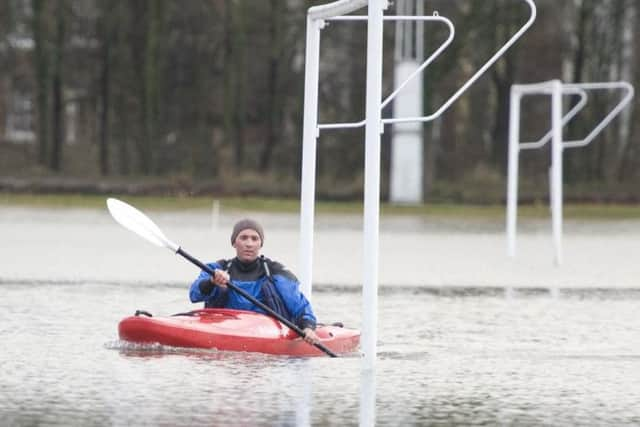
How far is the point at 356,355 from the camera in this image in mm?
15547

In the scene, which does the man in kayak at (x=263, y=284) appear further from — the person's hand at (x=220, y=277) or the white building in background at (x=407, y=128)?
the white building in background at (x=407, y=128)

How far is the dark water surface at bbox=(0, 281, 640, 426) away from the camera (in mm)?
11969

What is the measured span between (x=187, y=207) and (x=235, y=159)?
1002cm

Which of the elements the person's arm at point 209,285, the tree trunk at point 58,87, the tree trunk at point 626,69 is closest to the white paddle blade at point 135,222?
the person's arm at point 209,285

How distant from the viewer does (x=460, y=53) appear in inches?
2115

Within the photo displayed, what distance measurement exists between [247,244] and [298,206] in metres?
34.0

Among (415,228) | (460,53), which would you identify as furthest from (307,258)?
(460,53)

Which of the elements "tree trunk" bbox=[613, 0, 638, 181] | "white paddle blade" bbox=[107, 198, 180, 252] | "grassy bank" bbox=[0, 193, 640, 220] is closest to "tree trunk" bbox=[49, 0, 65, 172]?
"grassy bank" bbox=[0, 193, 640, 220]

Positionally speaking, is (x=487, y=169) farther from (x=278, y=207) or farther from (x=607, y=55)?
(x=278, y=207)

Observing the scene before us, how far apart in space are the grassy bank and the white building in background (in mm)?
762

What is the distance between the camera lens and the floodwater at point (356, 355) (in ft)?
40.1

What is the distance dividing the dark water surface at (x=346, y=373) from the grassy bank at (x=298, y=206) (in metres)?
25.3

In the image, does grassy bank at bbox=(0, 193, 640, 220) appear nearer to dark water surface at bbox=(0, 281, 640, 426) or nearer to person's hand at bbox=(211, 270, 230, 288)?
dark water surface at bbox=(0, 281, 640, 426)

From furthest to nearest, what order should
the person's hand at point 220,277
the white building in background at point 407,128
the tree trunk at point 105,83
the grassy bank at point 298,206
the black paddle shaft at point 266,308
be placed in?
the tree trunk at point 105,83 < the white building in background at point 407,128 < the grassy bank at point 298,206 < the black paddle shaft at point 266,308 < the person's hand at point 220,277
